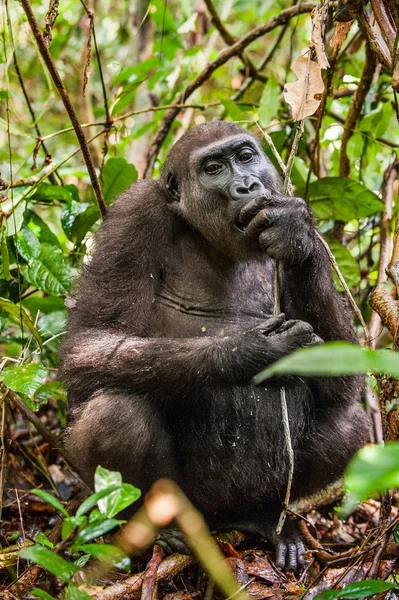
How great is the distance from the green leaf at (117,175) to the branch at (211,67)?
0.68m

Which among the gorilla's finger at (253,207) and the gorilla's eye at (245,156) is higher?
the gorilla's eye at (245,156)

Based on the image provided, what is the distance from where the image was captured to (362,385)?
4.04m

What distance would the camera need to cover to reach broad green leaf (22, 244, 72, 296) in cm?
449

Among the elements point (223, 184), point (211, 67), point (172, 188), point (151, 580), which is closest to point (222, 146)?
point (223, 184)

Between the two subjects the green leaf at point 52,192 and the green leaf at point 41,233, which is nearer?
the green leaf at point 41,233

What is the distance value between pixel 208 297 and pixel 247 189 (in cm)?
67

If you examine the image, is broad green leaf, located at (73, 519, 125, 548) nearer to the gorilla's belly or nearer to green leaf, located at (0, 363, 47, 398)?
green leaf, located at (0, 363, 47, 398)

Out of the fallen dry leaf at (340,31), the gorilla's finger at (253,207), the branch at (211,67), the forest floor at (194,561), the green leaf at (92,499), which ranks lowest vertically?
the forest floor at (194,561)

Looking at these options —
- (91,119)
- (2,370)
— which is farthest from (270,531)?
(91,119)

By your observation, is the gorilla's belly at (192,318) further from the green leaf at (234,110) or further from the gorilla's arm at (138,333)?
the green leaf at (234,110)

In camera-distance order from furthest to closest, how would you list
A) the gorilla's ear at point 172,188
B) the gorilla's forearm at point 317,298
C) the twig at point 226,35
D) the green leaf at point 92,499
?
the twig at point 226,35
the gorilla's ear at point 172,188
the gorilla's forearm at point 317,298
the green leaf at point 92,499

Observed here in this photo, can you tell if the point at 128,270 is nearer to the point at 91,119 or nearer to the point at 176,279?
the point at 176,279

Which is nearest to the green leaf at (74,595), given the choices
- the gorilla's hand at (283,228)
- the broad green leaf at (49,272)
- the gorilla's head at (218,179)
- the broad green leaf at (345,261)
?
the gorilla's hand at (283,228)

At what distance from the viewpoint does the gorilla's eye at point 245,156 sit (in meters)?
4.08
